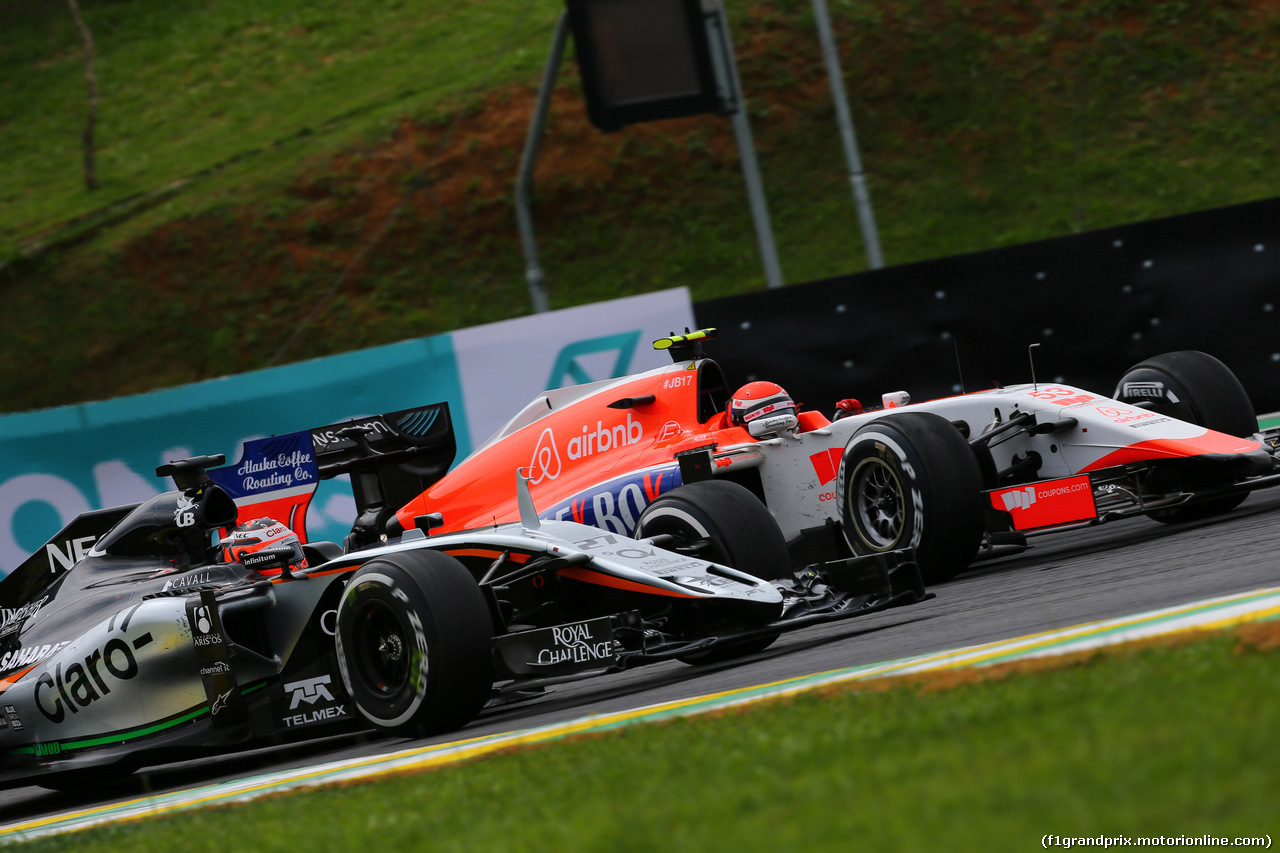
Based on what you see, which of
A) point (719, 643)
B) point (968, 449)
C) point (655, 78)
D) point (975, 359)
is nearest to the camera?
point (719, 643)

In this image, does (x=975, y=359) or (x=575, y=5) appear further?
(x=575, y=5)

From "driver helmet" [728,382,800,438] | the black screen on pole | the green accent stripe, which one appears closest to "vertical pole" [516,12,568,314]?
the black screen on pole

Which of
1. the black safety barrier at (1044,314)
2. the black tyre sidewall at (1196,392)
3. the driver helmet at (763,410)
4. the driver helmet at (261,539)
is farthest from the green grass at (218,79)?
the driver helmet at (261,539)

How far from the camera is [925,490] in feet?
25.4

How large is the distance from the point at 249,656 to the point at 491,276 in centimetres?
1716

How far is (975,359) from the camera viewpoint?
1155 centimetres

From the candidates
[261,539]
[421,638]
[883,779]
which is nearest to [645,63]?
[261,539]

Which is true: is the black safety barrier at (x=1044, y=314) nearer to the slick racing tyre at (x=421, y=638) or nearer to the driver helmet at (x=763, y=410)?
the driver helmet at (x=763, y=410)

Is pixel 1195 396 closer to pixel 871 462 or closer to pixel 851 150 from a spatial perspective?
pixel 871 462

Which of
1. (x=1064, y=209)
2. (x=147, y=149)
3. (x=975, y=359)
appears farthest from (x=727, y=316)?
(x=147, y=149)

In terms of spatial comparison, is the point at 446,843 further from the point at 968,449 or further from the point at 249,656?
the point at 968,449

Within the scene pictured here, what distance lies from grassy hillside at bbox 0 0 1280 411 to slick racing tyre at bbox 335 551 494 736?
15.9 meters

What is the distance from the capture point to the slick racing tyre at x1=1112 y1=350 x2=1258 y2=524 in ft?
29.3

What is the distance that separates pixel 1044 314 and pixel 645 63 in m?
4.57
